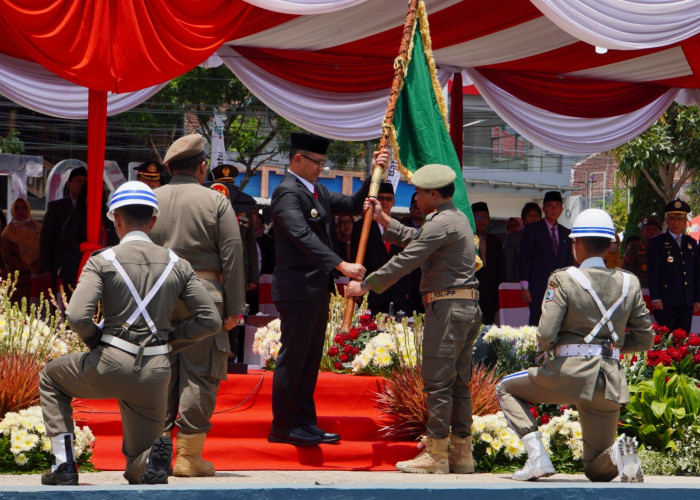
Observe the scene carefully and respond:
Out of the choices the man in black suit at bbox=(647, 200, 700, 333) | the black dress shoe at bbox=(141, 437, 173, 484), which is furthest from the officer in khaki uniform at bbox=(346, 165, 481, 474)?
the man in black suit at bbox=(647, 200, 700, 333)

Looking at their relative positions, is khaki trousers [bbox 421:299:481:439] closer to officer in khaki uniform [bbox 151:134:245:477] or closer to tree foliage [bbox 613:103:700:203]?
officer in khaki uniform [bbox 151:134:245:477]

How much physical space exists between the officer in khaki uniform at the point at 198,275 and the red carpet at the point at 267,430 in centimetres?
69

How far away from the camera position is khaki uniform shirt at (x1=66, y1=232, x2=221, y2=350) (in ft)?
15.9

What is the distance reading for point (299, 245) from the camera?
6.73 m

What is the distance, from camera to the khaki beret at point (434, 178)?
6660 millimetres

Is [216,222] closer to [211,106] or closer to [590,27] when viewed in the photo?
[590,27]

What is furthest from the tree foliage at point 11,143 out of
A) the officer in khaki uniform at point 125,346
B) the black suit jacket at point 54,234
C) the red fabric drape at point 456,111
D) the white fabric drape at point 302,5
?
the officer in khaki uniform at point 125,346

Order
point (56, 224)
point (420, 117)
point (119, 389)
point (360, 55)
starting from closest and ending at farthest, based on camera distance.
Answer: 1. point (119, 389)
2. point (420, 117)
3. point (56, 224)
4. point (360, 55)

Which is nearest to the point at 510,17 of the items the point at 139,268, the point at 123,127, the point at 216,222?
the point at 216,222

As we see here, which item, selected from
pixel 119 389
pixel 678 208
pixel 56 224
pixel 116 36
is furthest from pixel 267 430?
pixel 678 208

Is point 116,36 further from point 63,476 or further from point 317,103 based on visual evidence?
point 63,476

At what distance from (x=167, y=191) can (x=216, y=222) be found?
351 millimetres

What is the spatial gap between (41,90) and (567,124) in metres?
6.06

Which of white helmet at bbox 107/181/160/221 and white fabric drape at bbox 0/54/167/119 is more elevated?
white fabric drape at bbox 0/54/167/119
